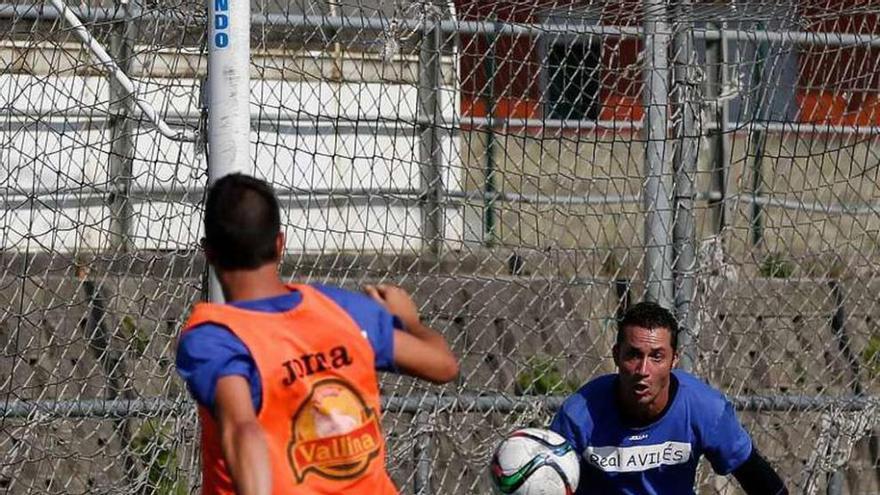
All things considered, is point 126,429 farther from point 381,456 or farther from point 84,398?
point 381,456

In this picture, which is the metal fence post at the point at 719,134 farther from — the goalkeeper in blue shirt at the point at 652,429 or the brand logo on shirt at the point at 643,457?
the brand logo on shirt at the point at 643,457

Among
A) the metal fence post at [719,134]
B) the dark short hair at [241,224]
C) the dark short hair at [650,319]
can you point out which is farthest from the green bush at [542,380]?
the dark short hair at [241,224]

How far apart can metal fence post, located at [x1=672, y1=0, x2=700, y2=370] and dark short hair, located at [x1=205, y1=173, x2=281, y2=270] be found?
3.72 m

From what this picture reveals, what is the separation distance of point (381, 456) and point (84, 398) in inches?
134

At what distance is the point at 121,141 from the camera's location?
6379 mm

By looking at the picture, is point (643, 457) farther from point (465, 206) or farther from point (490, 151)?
point (490, 151)

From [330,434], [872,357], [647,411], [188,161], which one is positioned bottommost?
[872,357]

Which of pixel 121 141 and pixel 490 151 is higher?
pixel 121 141

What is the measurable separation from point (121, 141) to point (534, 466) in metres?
Result: 2.31

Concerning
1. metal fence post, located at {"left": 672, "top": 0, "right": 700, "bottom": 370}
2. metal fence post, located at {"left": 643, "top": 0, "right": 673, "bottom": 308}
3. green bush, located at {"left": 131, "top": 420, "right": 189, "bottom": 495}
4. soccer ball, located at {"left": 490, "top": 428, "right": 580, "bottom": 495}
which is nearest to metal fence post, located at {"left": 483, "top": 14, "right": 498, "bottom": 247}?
metal fence post, located at {"left": 643, "top": 0, "right": 673, "bottom": 308}

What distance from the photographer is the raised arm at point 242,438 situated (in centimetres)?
325

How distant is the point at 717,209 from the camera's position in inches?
322

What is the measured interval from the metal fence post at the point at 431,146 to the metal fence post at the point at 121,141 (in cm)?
121

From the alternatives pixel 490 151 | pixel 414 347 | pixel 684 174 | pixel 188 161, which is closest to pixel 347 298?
pixel 414 347
